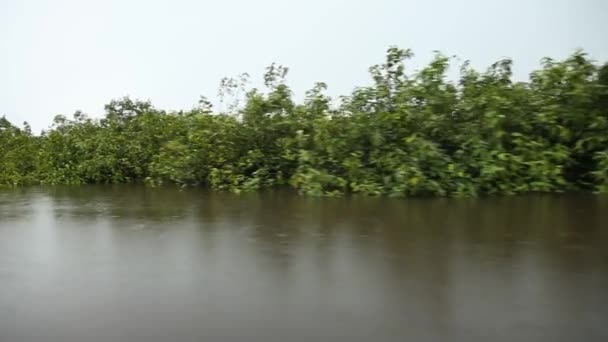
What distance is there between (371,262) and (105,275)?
2.06m

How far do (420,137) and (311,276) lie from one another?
5.74 metres

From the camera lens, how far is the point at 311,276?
357cm

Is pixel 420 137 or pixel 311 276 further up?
pixel 420 137

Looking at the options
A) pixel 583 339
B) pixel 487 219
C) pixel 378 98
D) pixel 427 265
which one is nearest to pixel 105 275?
pixel 427 265

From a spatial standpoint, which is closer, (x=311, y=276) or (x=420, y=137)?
(x=311, y=276)

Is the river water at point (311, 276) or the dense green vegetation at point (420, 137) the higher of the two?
the dense green vegetation at point (420, 137)

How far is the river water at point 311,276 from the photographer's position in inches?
103

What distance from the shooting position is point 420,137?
8758 millimetres

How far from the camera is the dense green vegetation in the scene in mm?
8305

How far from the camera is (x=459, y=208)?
22.4 feet

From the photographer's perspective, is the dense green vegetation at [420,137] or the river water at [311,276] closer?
the river water at [311,276]

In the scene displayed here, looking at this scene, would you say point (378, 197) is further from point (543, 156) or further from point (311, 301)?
point (311, 301)

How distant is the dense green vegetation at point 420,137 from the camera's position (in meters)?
8.30

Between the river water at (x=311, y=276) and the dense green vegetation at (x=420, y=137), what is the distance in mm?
1760
